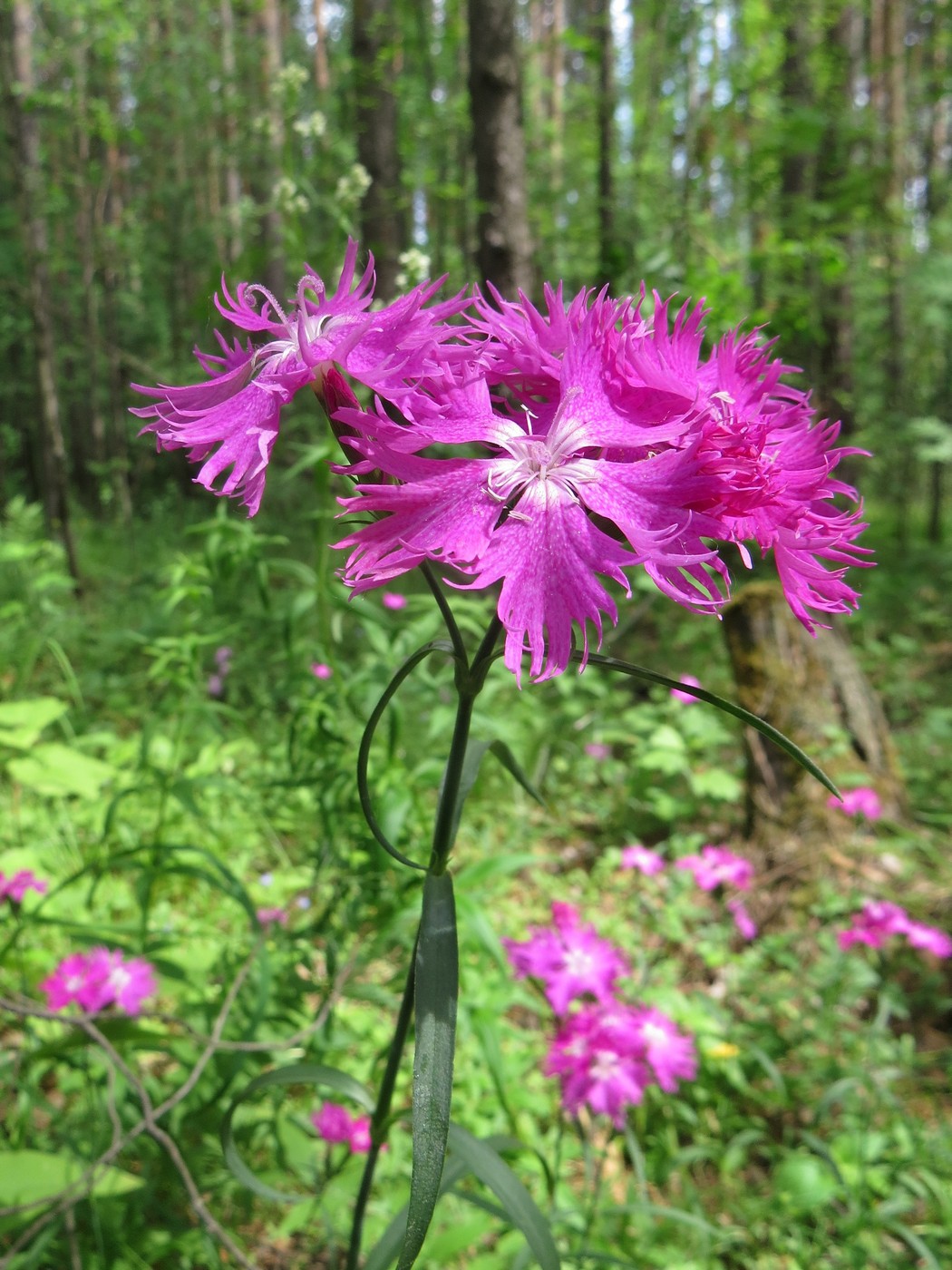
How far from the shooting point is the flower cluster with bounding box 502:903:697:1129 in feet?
5.20

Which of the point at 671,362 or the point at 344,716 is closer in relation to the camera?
the point at 671,362

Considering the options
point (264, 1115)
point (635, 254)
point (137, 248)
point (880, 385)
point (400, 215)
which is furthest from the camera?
point (880, 385)

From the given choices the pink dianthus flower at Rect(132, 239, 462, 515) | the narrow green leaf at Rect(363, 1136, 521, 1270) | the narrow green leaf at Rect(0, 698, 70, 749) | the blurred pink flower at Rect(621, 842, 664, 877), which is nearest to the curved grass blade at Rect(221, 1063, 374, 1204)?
the narrow green leaf at Rect(363, 1136, 521, 1270)

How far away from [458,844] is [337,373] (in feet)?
8.84

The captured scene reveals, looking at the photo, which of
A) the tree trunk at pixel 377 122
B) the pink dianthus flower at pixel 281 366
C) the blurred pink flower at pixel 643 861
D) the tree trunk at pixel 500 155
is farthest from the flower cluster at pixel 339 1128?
the tree trunk at pixel 377 122

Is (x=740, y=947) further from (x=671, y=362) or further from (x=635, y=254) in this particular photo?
(x=635, y=254)

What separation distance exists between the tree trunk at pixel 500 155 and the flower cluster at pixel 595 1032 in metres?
3.32

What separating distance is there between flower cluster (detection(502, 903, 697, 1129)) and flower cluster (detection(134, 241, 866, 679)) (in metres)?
1.20

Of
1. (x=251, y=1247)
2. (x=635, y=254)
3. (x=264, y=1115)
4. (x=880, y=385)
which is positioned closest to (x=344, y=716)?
(x=264, y=1115)

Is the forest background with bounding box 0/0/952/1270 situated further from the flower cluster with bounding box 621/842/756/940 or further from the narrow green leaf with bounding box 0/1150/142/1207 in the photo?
the flower cluster with bounding box 621/842/756/940

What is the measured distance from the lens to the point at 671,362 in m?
0.75

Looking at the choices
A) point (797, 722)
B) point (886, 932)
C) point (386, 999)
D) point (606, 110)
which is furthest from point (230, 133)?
point (386, 999)

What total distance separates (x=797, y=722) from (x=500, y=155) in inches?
122

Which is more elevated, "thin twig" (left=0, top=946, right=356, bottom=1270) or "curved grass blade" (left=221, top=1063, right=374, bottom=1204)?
"curved grass blade" (left=221, top=1063, right=374, bottom=1204)
